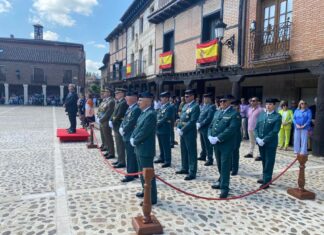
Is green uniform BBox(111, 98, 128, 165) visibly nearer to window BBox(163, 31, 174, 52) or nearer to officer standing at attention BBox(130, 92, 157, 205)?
officer standing at attention BBox(130, 92, 157, 205)

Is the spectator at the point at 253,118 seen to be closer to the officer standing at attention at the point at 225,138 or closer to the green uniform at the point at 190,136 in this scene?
the green uniform at the point at 190,136

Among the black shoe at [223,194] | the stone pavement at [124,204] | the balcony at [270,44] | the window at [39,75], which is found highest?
the window at [39,75]

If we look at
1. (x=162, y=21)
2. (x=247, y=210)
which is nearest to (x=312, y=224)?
(x=247, y=210)

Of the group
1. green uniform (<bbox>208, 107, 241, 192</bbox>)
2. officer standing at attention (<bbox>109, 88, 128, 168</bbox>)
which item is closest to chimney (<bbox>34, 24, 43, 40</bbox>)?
officer standing at attention (<bbox>109, 88, 128, 168</bbox>)

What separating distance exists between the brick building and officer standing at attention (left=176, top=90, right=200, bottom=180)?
40908 mm

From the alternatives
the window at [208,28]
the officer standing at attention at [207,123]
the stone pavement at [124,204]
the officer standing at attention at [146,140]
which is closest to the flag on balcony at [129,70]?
the window at [208,28]

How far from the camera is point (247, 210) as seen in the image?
4477mm

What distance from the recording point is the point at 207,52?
12.6 meters

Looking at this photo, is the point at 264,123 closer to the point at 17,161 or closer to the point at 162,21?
the point at 17,161

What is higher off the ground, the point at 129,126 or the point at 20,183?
the point at 129,126

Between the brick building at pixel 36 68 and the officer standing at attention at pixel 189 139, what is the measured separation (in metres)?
40.9

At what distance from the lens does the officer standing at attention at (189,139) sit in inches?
236

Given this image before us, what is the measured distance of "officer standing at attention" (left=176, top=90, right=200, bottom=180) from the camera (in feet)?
19.6

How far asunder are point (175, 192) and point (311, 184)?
3.01m
